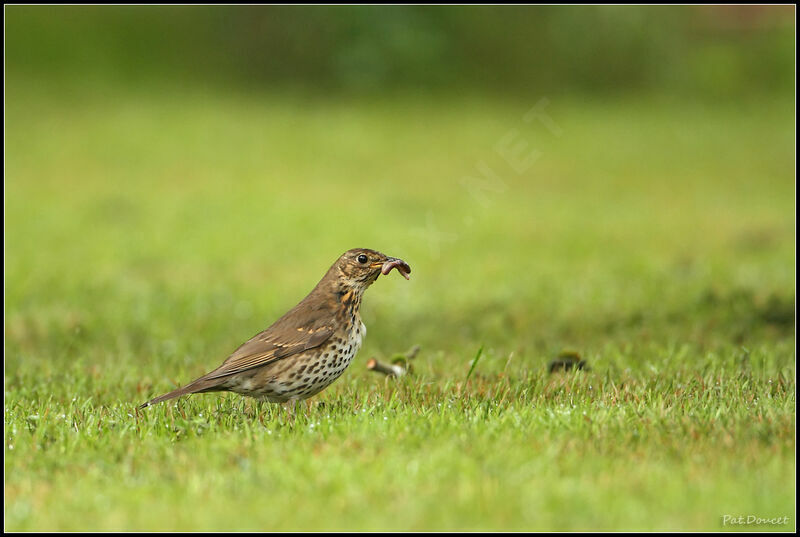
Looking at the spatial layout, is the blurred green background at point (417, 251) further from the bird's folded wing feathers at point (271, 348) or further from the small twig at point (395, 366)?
the bird's folded wing feathers at point (271, 348)

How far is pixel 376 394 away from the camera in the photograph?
6.57 meters

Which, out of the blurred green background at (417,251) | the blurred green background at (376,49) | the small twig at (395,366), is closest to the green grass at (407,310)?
the blurred green background at (417,251)

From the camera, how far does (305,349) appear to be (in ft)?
20.4

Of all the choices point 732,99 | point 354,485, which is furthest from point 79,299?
point 732,99

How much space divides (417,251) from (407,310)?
4.41 metres

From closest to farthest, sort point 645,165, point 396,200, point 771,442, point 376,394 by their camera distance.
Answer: point 771,442 < point 376,394 < point 396,200 < point 645,165

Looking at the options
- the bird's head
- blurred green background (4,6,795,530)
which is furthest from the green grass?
the bird's head

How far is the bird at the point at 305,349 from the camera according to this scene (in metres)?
6.18

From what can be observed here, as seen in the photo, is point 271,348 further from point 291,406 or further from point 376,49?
point 376,49

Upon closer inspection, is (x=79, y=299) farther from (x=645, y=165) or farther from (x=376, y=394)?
(x=645, y=165)

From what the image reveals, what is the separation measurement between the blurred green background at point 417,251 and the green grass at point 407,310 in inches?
1.5

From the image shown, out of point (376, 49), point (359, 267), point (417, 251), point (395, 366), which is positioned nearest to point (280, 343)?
point (359, 267)

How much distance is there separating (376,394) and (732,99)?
94.6 feet

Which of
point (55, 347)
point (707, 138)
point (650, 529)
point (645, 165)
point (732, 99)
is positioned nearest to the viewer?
point (650, 529)
